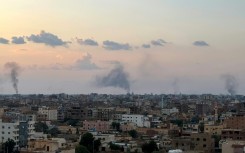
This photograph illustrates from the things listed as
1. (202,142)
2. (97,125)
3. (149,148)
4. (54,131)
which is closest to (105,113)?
(97,125)

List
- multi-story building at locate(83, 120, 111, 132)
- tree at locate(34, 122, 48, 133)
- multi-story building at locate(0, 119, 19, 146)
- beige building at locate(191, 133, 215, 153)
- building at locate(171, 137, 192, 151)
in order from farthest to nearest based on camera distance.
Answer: multi-story building at locate(83, 120, 111, 132)
tree at locate(34, 122, 48, 133)
multi-story building at locate(0, 119, 19, 146)
beige building at locate(191, 133, 215, 153)
building at locate(171, 137, 192, 151)

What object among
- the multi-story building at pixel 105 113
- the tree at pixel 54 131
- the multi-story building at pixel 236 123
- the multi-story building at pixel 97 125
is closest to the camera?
the tree at pixel 54 131

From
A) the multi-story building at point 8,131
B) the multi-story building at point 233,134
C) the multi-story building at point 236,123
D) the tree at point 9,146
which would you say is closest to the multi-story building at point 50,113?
the multi-story building at point 236,123

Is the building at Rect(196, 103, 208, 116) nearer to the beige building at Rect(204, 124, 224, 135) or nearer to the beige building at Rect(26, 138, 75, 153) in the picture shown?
the beige building at Rect(204, 124, 224, 135)

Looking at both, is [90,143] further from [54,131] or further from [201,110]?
[201,110]

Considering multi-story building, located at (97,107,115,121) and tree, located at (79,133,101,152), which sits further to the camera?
multi-story building, located at (97,107,115,121)

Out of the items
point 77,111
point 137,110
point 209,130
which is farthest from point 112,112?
point 209,130

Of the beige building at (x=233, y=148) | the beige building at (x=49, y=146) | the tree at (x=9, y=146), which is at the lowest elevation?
the tree at (x=9, y=146)

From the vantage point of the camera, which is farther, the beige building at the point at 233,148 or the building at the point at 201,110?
the building at the point at 201,110

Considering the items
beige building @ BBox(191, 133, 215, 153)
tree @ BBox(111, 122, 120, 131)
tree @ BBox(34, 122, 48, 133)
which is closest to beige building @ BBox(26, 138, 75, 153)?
beige building @ BBox(191, 133, 215, 153)

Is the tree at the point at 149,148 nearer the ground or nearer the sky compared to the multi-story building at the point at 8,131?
nearer the ground

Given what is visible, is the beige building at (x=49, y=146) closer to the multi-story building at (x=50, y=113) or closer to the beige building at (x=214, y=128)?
the beige building at (x=214, y=128)

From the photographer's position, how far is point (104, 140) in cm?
2814

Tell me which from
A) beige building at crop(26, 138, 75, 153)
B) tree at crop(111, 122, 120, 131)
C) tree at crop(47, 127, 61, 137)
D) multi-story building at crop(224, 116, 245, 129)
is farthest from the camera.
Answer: tree at crop(111, 122, 120, 131)
